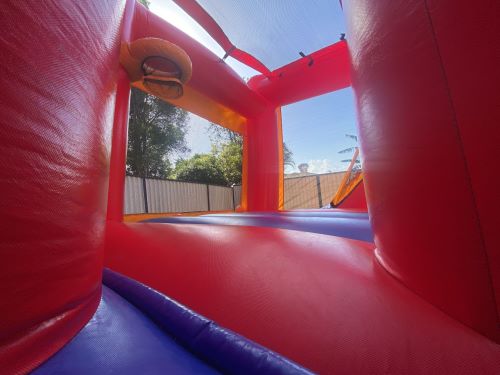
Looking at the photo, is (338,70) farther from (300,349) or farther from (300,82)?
(300,349)

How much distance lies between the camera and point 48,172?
0.30m

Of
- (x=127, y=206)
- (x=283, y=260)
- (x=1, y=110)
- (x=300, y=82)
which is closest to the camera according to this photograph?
(x=1, y=110)

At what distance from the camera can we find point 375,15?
48cm

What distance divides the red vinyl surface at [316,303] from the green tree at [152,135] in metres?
6.72

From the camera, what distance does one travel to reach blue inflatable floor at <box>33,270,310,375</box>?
310 millimetres

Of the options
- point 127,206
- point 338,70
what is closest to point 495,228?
point 338,70

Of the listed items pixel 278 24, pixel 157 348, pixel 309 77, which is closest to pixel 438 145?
pixel 157 348

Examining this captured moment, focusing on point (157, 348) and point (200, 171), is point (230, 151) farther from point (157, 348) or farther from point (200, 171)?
point (157, 348)

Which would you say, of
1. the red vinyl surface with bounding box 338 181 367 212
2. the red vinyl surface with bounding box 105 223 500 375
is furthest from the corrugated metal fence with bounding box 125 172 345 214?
the red vinyl surface with bounding box 105 223 500 375

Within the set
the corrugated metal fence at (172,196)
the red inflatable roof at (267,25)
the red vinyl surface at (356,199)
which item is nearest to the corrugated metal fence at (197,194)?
the corrugated metal fence at (172,196)

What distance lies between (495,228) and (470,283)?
8 centimetres

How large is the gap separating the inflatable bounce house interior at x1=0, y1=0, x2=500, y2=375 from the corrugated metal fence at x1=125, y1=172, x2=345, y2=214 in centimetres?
515

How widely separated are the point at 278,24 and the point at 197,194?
5.43m

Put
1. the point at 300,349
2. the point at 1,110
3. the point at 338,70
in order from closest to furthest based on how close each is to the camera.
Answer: the point at 1,110, the point at 300,349, the point at 338,70
